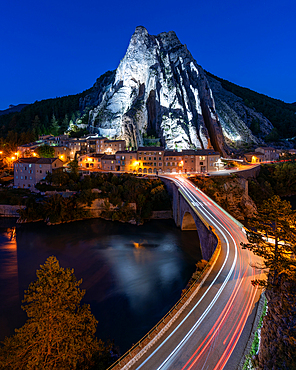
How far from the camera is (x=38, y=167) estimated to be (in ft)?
159

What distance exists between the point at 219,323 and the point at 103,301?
11636mm

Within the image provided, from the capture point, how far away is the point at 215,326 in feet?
34.2

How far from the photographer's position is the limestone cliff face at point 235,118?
86.6m

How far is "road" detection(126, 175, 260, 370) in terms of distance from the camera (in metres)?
8.88

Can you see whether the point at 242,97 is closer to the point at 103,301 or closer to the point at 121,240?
the point at 121,240

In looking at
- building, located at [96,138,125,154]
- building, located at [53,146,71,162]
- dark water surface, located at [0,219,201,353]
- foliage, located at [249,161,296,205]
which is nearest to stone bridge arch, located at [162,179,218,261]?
dark water surface, located at [0,219,201,353]

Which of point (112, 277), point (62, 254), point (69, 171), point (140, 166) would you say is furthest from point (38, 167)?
point (112, 277)

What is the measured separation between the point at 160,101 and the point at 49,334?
7753cm

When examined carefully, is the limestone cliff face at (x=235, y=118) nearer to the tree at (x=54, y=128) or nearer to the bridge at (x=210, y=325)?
the tree at (x=54, y=128)

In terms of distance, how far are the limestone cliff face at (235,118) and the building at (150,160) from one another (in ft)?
132

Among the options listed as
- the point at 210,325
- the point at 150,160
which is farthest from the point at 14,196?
the point at 210,325

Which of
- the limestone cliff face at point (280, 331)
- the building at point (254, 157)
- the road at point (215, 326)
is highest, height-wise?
the building at point (254, 157)

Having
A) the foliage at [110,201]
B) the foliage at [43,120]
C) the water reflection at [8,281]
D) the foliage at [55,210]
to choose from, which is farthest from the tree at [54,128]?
the water reflection at [8,281]

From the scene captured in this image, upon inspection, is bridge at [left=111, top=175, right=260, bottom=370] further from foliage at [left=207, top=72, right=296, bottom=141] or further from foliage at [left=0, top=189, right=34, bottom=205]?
foliage at [left=207, top=72, right=296, bottom=141]
